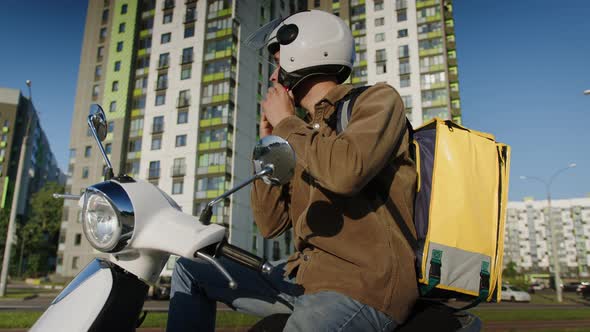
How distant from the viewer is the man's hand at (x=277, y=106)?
1760mm

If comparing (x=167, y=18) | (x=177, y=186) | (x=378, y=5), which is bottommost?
(x=177, y=186)

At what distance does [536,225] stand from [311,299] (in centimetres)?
13720

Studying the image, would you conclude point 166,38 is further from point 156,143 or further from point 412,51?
point 412,51

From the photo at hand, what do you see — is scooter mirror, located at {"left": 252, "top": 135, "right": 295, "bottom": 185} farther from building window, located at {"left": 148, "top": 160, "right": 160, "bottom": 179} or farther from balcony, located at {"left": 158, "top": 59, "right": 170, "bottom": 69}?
balcony, located at {"left": 158, "top": 59, "right": 170, "bottom": 69}

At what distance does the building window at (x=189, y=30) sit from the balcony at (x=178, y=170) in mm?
13345

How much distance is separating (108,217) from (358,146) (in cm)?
77

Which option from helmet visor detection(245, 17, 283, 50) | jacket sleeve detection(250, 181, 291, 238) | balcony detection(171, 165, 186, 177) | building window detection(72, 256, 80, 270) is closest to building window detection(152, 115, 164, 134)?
balcony detection(171, 165, 186, 177)

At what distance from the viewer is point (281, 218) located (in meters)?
2.08

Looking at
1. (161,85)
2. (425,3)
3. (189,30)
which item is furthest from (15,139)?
(425,3)

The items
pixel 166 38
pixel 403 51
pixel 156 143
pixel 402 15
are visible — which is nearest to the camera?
pixel 156 143

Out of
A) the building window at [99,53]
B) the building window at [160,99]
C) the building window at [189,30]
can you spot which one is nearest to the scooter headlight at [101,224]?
the building window at [160,99]

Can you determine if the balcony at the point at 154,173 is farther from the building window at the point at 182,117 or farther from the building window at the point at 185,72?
the building window at the point at 185,72

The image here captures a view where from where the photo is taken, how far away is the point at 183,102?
4084 centimetres

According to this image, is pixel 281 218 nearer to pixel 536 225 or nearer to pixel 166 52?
pixel 166 52
